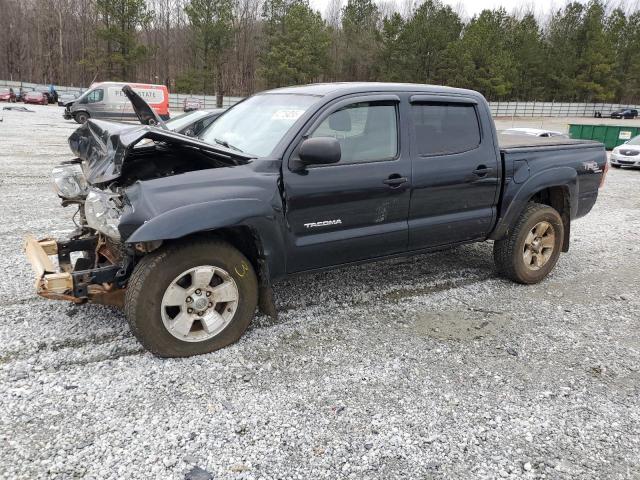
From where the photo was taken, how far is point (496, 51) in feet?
179

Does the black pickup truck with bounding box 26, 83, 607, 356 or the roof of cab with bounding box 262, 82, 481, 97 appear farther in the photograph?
the roof of cab with bounding box 262, 82, 481, 97

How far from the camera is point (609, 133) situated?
80.2ft

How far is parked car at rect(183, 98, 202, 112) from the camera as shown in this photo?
4074cm

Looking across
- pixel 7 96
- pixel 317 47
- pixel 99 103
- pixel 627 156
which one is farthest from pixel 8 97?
pixel 627 156

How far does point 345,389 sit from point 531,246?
9.57 feet

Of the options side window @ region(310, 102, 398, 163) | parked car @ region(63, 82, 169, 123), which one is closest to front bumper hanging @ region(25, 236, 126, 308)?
side window @ region(310, 102, 398, 163)

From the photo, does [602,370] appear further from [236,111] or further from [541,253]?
[236,111]

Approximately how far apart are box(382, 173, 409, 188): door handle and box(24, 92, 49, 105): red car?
149 feet

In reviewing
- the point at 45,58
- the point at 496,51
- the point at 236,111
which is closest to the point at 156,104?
the point at 236,111

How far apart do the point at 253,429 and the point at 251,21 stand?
237 ft

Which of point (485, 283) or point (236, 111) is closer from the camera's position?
point (236, 111)

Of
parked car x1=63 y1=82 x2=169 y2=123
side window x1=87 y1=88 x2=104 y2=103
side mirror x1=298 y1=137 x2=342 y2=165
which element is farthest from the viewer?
side window x1=87 y1=88 x2=104 y2=103

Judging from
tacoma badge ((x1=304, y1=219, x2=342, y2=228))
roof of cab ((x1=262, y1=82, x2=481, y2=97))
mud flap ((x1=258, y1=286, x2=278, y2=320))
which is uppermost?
roof of cab ((x1=262, y1=82, x2=481, y2=97))

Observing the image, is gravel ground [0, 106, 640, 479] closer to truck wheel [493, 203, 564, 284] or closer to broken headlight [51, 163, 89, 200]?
truck wheel [493, 203, 564, 284]
